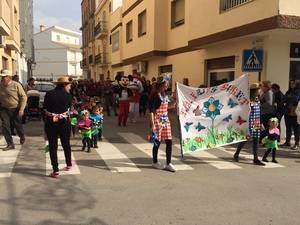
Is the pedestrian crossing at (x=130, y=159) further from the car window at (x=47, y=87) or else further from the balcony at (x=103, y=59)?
the balcony at (x=103, y=59)

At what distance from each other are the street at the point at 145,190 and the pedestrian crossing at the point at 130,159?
0.06 ft

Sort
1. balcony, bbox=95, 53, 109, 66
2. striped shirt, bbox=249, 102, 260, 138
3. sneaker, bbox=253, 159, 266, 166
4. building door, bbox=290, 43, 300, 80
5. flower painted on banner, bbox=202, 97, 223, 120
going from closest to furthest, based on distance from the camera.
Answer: sneaker, bbox=253, 159, 266, 166 < striped shirt, bbox=249, 102, 260, 138 < flower painted on banner, bbox=202, 97, 223, 120 < building door, bbox=290, 43, 300, 80 < balcony, bbox=95, 53, 109, 66

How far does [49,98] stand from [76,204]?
226cm

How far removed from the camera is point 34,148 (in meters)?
10.1

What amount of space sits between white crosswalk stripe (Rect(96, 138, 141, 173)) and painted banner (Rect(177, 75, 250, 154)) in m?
1.17

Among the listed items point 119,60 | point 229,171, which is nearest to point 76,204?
point 229,171

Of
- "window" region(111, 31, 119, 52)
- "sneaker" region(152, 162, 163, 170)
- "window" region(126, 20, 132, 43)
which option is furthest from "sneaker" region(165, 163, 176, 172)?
"window" region(111, 31, 119, 52)

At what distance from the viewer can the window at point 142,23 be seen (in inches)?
936

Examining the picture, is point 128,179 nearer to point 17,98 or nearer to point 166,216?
point 166,216

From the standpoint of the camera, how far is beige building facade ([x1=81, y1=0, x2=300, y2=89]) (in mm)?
11310

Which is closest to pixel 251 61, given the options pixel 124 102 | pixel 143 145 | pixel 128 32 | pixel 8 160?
pixel 143 145

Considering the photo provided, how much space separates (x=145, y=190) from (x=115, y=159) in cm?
245

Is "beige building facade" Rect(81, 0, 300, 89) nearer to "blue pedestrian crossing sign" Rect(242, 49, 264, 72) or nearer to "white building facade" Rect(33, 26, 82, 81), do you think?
"blue pedestrian crossing sign" Rect(242, 49, 264, 72)

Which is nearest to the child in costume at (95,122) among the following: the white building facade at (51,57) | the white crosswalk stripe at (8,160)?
the white crosswalk stripe at (8,160)
